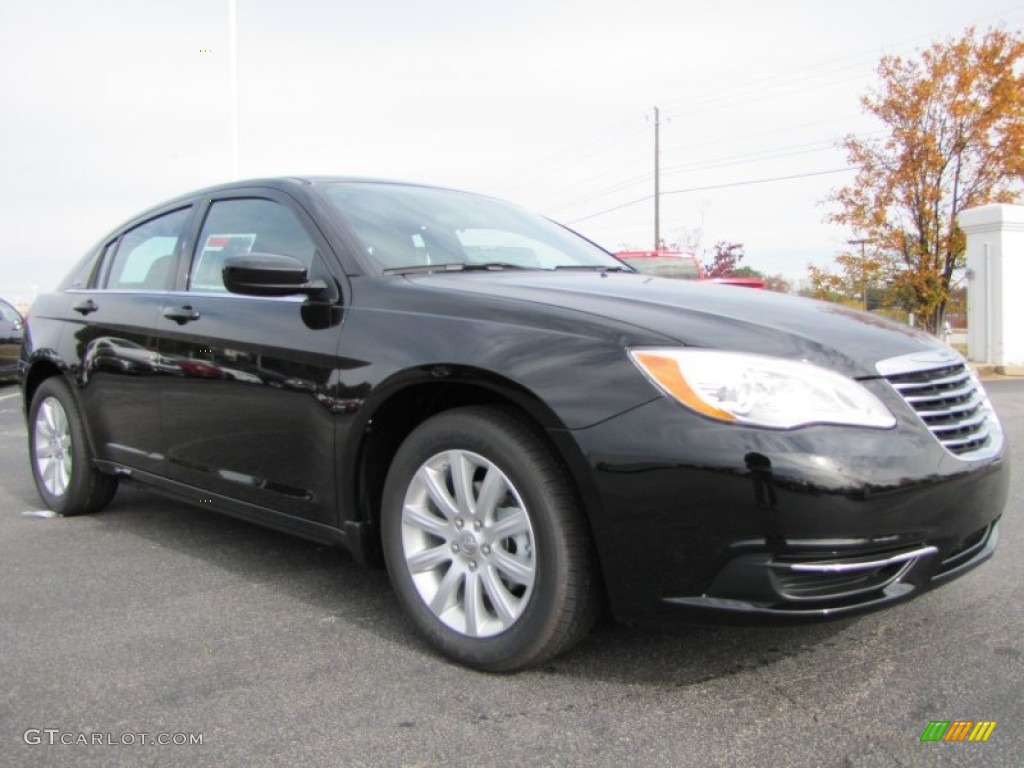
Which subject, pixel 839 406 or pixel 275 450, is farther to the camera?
pixel 275 450

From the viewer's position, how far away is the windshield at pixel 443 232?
129 inches

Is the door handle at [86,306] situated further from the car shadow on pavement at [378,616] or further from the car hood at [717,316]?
the car hood at [717,316]

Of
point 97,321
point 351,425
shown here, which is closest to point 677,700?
point 351,425

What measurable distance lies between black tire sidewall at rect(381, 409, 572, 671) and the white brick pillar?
15523mm

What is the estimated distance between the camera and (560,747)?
2184 mm

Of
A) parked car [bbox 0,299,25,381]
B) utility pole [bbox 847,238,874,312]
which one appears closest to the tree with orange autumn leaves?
utility pole [bbox 847,238,874,312]

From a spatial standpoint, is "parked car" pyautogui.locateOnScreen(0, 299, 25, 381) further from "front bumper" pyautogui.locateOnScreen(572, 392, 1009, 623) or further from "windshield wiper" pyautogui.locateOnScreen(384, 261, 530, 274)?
"front bumper" pyautogui.locateOnScreen(572, 392, 1009, 623)

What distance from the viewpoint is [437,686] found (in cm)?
255

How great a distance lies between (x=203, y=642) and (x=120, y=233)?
8.54ft

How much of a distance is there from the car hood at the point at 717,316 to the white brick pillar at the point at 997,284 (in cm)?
1469

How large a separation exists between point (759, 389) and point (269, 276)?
1634 millimetres

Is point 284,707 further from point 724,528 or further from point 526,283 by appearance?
point 526,283

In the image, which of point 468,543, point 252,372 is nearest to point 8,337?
point 252,372

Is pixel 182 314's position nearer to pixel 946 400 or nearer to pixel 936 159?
pixel 946 400
